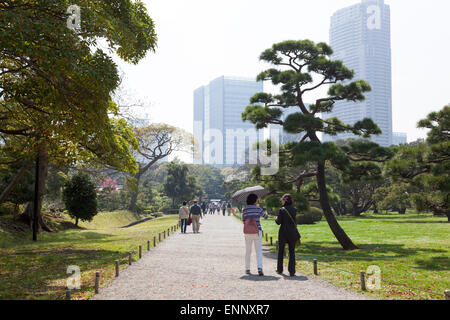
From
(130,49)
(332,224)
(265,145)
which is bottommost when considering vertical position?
(332,224)

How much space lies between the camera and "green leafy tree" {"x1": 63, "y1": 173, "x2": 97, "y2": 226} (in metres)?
24.8

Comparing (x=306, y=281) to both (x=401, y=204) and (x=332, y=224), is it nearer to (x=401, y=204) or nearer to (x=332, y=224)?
(x=332, y=224)

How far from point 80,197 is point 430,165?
68.3 ft

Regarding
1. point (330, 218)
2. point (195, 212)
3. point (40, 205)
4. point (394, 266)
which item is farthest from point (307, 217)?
point (394, 266)

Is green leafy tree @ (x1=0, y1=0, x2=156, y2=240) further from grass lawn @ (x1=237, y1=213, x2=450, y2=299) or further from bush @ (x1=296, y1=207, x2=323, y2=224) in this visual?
bush @ (x1=296, y1=207, x2=323, y2=224)

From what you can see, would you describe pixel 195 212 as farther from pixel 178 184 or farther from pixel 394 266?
pixel 178 184

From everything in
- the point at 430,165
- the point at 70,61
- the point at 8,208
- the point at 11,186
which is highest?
the point at 70,61

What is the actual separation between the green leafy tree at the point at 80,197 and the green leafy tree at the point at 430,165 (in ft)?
64.3

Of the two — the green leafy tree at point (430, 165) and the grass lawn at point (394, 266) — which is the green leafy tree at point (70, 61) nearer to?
the grass lawn at point (394, 266)

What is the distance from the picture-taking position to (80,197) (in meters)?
24.8

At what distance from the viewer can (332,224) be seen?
1489 centimetres
